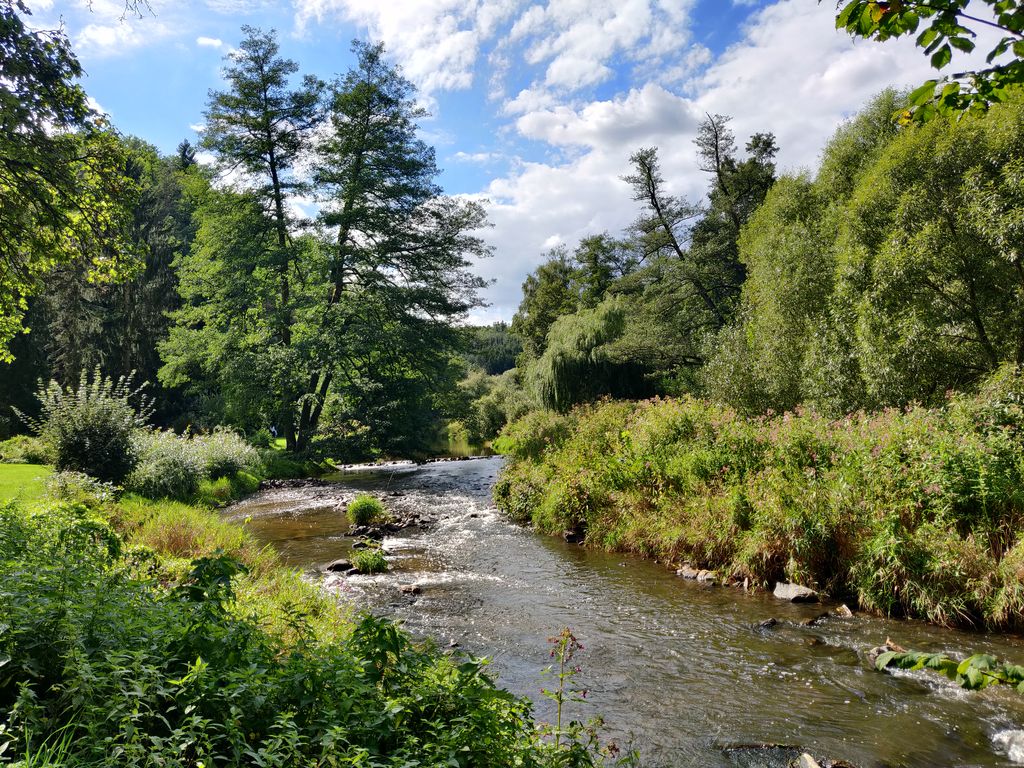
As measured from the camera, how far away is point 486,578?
10.4 metres

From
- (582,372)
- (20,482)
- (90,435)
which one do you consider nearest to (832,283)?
(582,372)

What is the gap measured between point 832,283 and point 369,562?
1628 cm

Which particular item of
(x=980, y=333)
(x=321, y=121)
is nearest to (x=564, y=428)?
(x=980, y=333)

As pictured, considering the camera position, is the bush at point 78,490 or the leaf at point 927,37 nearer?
the leaf at point 927,37

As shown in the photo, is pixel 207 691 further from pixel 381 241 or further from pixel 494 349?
pixel 494 349

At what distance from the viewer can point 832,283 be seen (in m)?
18.2

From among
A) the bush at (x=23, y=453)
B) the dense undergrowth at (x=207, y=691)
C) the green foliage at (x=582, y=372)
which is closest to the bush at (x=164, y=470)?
the bush at (x=23, y=453)

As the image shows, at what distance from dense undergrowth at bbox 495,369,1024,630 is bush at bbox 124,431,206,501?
32.6 feet

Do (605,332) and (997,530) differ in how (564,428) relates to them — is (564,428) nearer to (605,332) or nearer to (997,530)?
(605,332)

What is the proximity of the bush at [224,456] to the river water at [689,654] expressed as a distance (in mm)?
8978

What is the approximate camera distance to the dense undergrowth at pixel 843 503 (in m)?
7.60

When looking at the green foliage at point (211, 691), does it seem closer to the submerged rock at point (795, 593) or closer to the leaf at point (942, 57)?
the leaf at point (942, 57)

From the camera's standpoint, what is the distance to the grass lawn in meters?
11.0

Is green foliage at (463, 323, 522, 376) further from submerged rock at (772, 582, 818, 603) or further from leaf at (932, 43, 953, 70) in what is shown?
leaf at (932, 43, 953, 70)
